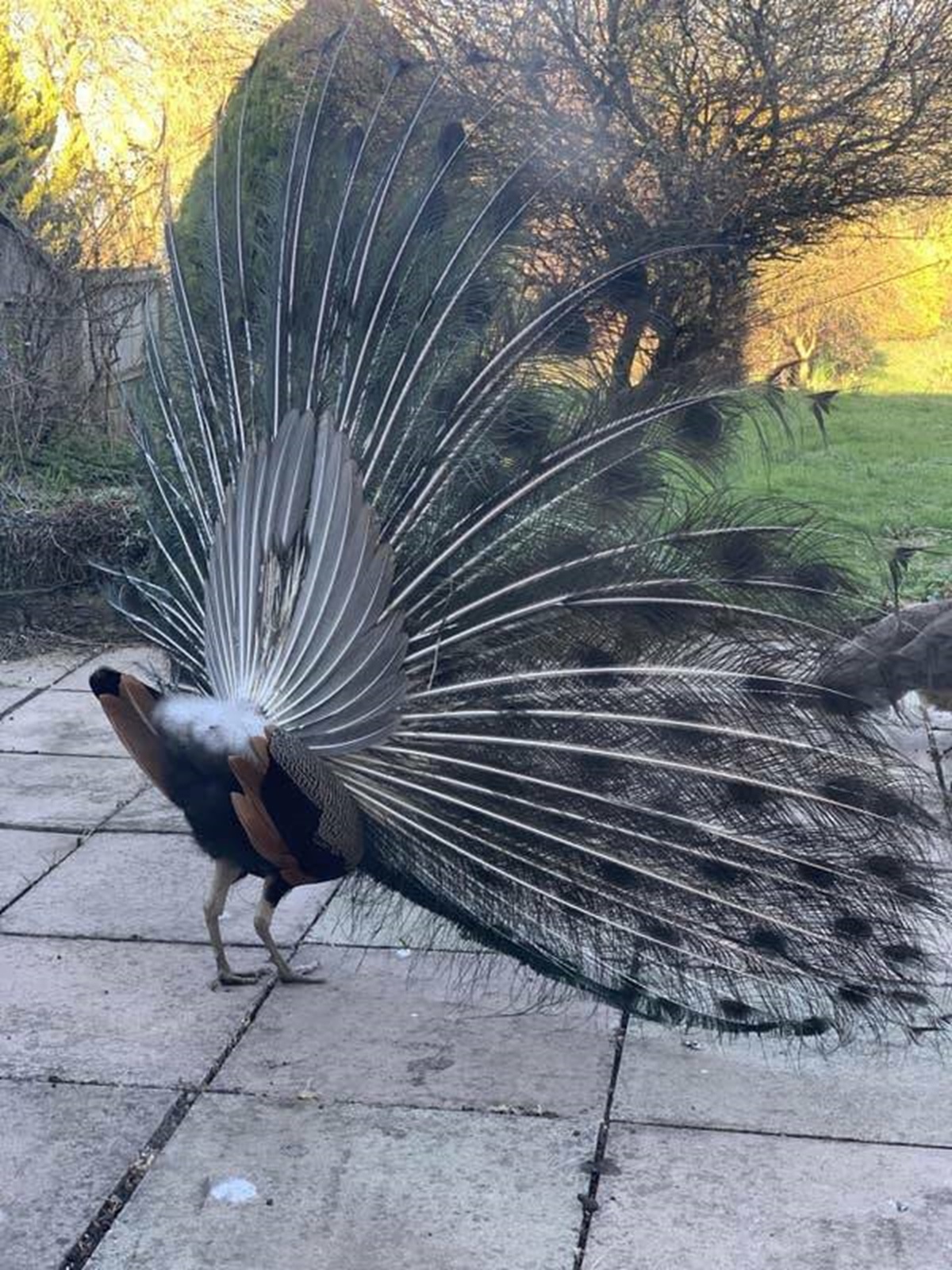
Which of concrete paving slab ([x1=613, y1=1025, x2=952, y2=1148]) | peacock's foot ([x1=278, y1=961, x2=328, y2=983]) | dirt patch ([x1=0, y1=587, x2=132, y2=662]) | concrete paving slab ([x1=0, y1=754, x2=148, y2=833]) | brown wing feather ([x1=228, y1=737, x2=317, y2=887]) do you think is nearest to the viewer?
concrete paving slab ([x1=613, y1=1025, x2=952, y2=1148])

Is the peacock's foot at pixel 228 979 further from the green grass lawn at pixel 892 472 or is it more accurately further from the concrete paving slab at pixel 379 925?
the green grass lawn at pixel 892 472

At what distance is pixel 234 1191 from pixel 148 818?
115 inches

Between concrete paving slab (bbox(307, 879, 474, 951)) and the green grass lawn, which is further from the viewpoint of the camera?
the green grass lawn

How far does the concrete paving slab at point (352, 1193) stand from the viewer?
3684mm

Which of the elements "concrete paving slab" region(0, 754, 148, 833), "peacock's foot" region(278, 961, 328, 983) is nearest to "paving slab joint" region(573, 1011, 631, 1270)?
"peacock's foot" region(278, 961, 328, 983)

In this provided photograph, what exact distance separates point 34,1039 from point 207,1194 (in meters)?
1.01

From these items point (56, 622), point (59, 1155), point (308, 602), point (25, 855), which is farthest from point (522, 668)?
point (56, 622)

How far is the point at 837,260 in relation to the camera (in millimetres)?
11031

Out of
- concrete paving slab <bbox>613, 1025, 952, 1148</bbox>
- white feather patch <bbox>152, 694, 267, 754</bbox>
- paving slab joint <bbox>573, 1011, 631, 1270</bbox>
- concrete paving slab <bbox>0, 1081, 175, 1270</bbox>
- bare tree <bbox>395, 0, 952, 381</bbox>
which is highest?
bare tree <bbox>395, 0, 952, 381</bbox>

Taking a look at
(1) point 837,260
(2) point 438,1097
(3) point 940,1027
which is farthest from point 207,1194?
(1) point 837,260

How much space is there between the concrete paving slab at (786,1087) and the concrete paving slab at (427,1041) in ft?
0.42

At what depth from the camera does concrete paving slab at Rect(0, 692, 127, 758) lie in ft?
25.2

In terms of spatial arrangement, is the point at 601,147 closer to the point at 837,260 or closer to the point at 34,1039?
the point at 837,260

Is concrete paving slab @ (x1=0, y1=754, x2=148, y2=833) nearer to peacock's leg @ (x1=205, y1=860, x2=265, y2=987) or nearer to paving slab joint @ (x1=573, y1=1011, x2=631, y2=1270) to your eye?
peacock's leg @ (x1=205, y1=860, x2=265, y2=987)
